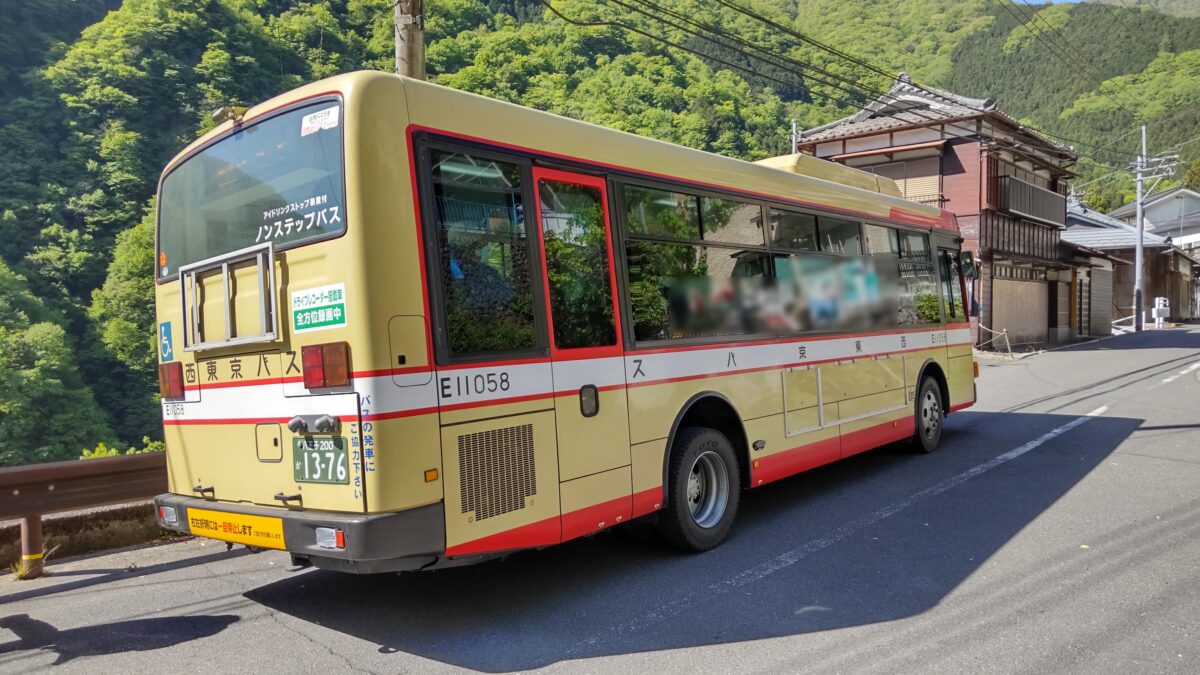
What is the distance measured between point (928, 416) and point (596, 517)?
5.98 m

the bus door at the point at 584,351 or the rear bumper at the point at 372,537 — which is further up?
the bus door at the point at 584,351

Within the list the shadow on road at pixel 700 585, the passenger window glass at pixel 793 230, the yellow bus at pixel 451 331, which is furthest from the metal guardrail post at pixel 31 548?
the passenger window glass at pixel 793 230

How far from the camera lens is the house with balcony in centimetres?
2686

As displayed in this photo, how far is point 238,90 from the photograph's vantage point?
5569 centimetres

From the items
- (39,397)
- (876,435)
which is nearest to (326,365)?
(876,435)

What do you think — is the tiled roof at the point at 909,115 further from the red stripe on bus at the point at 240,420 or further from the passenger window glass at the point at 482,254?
the red stripe on bus at the point at 240,420

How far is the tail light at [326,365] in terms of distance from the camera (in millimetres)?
3679

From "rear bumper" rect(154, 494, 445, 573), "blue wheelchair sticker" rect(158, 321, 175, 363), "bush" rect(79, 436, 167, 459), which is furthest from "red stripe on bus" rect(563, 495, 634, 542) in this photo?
"blue wheelchair sticker" rect(158, 321, 175, 363)

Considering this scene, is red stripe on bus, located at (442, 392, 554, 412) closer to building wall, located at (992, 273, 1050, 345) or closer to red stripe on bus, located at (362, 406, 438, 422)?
red stripe on bus, located at (362, 406, 438, 422)

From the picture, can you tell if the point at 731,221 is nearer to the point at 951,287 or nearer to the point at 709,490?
the point at 709,490

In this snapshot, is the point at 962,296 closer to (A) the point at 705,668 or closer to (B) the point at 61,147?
(A) the point at 705,668

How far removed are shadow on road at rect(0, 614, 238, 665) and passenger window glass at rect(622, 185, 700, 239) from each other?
12.0ft

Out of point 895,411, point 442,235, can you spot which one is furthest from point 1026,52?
point 442,235

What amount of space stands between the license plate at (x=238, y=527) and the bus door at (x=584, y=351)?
5.21 ft
